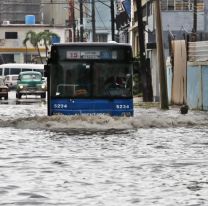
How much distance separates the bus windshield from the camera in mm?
29766

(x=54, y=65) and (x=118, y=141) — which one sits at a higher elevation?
(x=54, y=65)

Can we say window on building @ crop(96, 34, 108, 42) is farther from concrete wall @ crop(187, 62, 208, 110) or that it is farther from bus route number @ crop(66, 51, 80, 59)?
bus route number @ crop(66, 51, 80, 59)

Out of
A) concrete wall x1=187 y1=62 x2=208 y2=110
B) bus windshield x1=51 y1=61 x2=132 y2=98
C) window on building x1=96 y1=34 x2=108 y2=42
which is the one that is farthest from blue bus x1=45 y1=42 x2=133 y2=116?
window on building x1=96 y1=34 x2=108 y2=42

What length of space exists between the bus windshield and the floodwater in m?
1.04

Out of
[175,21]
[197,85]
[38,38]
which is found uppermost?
[38,38]

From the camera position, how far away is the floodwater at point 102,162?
1282cm

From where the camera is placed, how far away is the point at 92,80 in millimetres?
29859

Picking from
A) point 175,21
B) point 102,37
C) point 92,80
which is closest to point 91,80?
point 92,80

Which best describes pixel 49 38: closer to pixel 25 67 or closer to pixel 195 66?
pixel 25 67

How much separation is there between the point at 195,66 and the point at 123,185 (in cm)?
3272

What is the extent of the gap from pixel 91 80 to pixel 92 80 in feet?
0.12

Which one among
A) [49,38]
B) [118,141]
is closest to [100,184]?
[118,141]

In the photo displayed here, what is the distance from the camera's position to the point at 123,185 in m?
14.0

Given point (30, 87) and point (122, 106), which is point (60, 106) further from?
point (30, 87)
